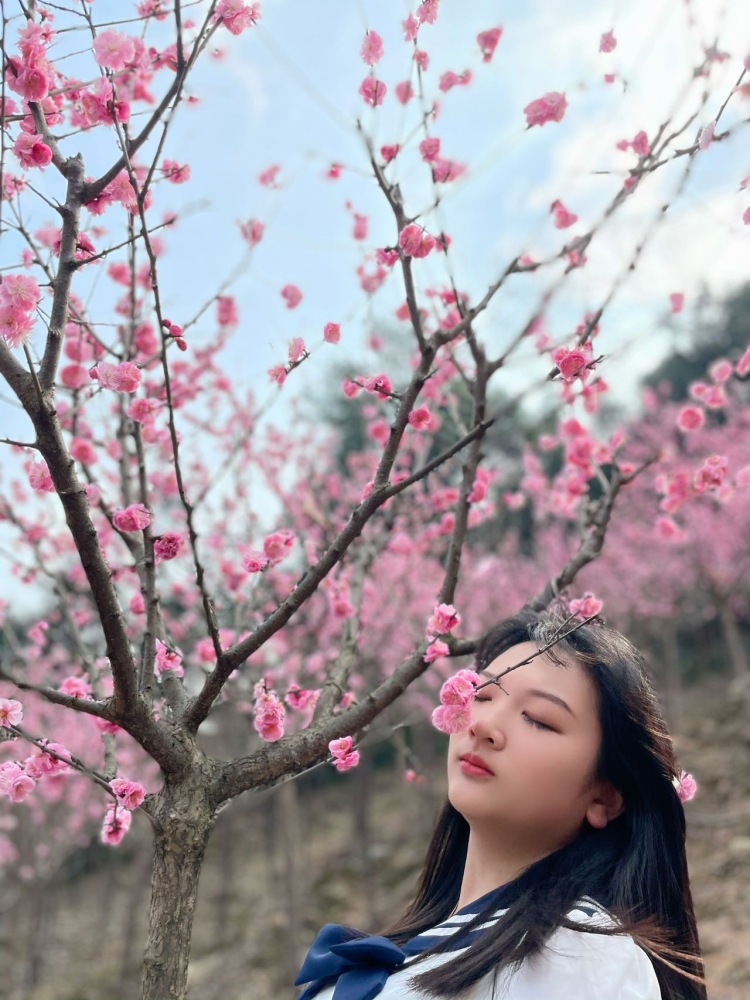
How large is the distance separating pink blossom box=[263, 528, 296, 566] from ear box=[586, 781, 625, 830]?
3.07 ft

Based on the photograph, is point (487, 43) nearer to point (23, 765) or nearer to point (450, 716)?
point (450, 716)

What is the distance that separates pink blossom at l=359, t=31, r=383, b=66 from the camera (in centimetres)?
220

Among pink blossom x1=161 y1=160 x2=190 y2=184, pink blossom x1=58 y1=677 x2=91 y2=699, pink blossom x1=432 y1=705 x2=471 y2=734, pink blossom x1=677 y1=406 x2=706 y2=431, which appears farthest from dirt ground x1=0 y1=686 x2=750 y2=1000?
pink blossom x1=161 y1=160 x2=190 y2=184

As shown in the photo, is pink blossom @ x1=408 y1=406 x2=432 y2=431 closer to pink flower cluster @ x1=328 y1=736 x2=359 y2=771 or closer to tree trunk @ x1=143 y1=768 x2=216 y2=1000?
pink flower cluster @ x1=328 y1=736 x2=359 y2=771

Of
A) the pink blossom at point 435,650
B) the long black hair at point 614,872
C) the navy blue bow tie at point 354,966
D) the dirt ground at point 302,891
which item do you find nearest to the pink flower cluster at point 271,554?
the pink blossom at point 435,650

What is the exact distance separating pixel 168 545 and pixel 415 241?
0.95 meters

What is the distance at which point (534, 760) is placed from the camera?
1765 mm

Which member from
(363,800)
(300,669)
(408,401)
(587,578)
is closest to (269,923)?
(363,800)

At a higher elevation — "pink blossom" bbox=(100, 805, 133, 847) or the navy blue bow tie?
"pink blossom" bbox=(100, 805, 133, 847)

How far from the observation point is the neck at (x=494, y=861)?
183 cm

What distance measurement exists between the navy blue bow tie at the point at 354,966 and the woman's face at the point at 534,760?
32 cm

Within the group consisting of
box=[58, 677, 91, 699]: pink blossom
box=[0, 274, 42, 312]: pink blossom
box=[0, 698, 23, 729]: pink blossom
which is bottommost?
box=[0, 698, 23, 729]: pink blossom

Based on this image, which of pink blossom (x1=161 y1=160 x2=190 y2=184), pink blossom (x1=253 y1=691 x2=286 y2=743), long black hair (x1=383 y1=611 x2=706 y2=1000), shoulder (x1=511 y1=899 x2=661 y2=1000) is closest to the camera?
shoulder (x1=511 y1=899 x2=661 y2=1000)

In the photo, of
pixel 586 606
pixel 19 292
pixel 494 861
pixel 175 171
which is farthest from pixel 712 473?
pixel 19 292
